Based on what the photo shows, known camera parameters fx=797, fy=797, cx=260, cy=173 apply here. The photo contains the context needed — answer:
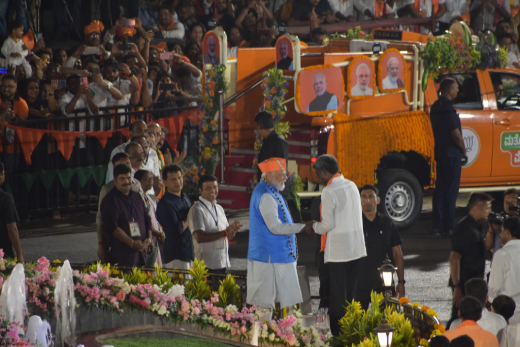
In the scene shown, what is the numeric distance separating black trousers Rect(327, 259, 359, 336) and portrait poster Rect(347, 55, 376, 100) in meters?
4.50

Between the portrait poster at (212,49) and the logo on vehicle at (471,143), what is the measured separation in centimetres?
372

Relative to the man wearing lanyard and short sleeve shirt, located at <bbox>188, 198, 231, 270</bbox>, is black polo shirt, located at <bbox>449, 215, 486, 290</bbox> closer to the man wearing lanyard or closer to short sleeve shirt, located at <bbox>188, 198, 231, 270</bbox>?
the man wearing lanyard

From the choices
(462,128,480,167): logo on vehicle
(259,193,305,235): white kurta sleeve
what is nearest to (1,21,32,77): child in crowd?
(462,128,480,167): logo on vehicle

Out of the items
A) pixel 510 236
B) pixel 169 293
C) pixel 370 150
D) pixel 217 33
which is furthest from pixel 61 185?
pixel 510 236

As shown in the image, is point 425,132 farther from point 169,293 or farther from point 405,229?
point 169,293

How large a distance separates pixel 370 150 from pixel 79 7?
27.2 ft

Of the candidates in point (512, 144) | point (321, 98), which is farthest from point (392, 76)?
point (512, 144)

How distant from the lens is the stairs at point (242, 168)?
11000 millimetres

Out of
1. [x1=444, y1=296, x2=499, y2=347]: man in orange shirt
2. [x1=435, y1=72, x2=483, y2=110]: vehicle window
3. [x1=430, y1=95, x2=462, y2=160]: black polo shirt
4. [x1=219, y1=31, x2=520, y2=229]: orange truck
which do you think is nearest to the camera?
[x1=444, y1=296, x2=499, y2=347]: man in orange shirt

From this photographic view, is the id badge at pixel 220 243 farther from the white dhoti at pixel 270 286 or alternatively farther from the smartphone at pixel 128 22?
the smartphone at pixel 128 22

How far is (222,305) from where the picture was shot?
21.9ft

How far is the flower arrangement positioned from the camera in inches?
456

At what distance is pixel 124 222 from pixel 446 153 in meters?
5.52

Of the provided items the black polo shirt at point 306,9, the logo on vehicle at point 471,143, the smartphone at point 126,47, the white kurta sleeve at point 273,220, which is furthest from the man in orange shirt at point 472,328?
the black polo shirt at point 306,9
